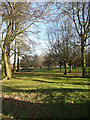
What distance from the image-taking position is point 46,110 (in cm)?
219

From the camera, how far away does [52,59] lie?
8.66m

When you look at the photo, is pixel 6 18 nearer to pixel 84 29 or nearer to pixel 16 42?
pixel 16 42

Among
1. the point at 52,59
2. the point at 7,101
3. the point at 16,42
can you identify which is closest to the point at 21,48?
the point at 16,42

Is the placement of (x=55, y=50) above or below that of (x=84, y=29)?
below

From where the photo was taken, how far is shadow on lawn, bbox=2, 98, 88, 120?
6.30ft

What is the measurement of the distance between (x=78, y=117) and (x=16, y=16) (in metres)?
4.81

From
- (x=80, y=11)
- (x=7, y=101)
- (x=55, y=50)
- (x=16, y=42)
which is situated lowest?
(x=7, y=101)

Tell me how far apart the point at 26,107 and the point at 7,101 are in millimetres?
766

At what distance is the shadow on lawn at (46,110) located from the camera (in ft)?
6.30

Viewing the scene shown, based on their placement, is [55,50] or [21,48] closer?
[21,48]

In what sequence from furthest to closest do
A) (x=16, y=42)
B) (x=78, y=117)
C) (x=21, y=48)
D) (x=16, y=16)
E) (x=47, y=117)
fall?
(x=16, y=42)
(x=21, y=48)
(x=16, y=16)
(x=47, y=117)
(x=78, y=117)

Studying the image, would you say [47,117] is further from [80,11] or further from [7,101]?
[80,11]

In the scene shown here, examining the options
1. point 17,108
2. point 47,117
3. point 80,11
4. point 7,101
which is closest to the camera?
point 47,117

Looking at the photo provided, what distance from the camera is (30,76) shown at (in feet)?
18.8
